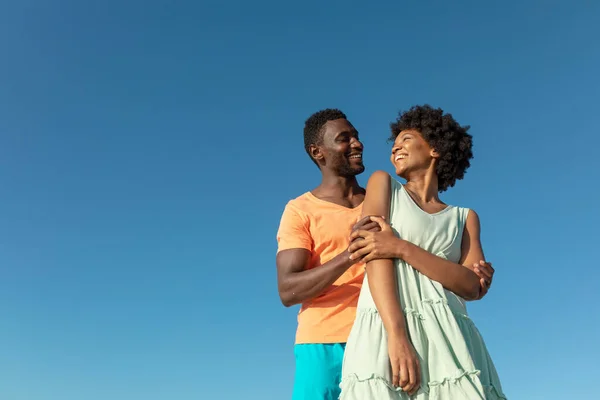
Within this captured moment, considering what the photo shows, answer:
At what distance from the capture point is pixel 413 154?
16.3ft

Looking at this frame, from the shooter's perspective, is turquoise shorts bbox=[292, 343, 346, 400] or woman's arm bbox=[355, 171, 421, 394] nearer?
woman's arm bbox=[355, 171, 421, 394]

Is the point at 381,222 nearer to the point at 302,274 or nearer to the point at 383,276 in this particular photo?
the point at 383,276

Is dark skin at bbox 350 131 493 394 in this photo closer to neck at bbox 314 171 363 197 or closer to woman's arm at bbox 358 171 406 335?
woman's arm at bbox 358 171 406 335

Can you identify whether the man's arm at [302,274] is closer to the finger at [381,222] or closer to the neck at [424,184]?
the finger at [381,222]

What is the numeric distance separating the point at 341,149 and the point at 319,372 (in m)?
2.11

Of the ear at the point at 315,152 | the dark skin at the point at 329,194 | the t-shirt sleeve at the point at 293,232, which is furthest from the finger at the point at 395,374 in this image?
the ear at the point at 315,152

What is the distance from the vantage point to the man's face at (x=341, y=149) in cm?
628

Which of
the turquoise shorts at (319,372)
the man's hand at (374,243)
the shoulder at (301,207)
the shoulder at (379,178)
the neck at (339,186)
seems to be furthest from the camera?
the neck at (339,186)

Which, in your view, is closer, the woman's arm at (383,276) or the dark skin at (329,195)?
the woman's arm at (383,276)

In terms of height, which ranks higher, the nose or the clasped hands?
the nose

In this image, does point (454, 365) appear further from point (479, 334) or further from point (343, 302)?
point (343, 302)

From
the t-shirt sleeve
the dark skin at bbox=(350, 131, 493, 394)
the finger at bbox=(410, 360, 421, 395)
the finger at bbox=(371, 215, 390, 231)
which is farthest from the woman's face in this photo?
the finger at bbox=(410, 360, 421, 395)

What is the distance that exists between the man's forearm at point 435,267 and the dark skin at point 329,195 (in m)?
0.60

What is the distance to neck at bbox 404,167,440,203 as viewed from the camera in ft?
16.2
